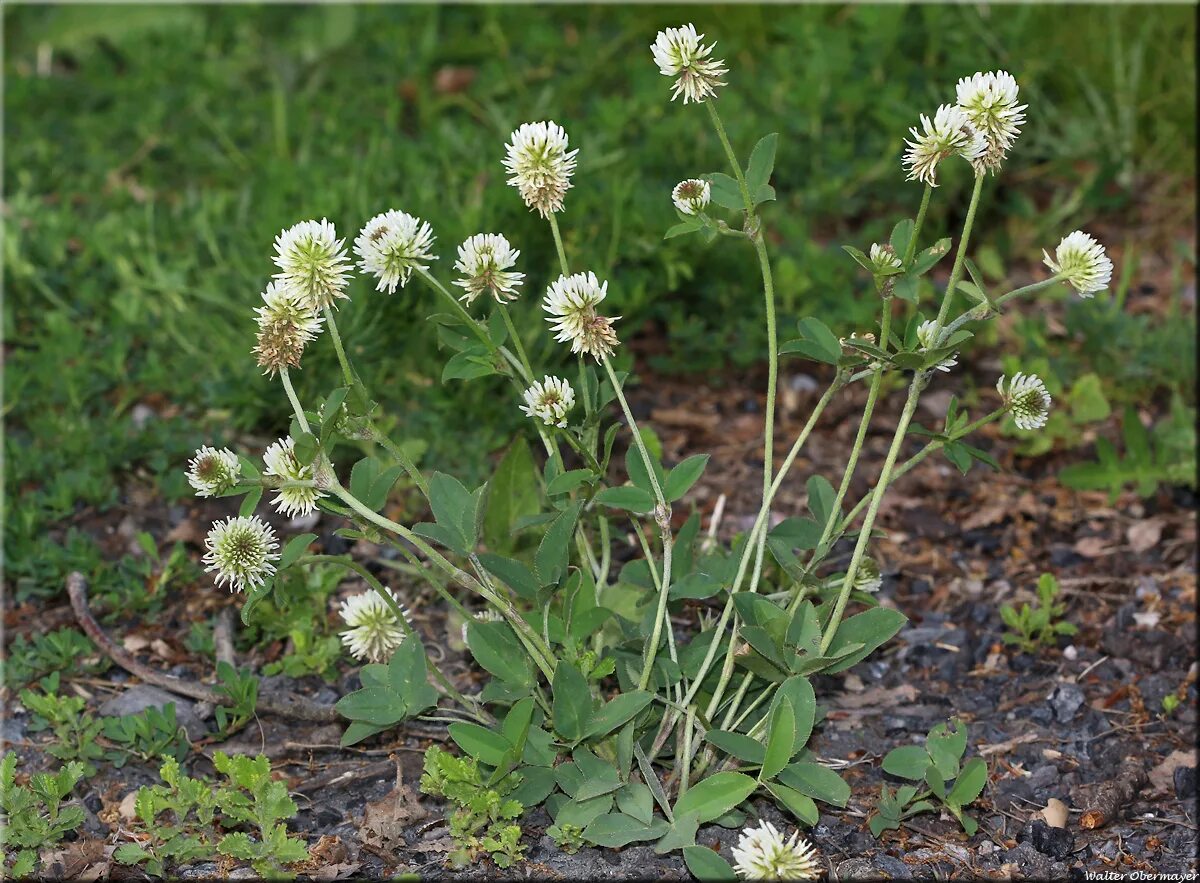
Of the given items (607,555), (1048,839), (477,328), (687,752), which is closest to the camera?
(477,328)

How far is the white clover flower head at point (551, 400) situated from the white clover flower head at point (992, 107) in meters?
0.70

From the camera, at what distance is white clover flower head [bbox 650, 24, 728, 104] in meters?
2.04

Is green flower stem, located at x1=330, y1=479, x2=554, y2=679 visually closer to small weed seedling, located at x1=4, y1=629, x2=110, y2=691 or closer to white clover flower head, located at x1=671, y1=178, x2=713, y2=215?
white clover flower head, located at x1=671, y1=178, x2=713, y2=215

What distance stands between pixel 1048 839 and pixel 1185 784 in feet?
1.22

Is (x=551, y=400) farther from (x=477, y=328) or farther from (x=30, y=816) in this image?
(x=30, y=816)

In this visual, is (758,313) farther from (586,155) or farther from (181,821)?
(181,821)

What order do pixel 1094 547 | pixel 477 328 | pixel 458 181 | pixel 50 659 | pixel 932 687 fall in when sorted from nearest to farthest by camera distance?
pixel 477 328, pixel 50 659, pixel 932 687, pixel 1094 547, pixel 458 181

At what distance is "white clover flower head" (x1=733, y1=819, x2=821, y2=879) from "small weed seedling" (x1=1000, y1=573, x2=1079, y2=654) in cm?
115

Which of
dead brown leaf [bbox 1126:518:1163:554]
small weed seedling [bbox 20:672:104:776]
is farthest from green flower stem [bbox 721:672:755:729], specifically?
dead brown leaf [bbox 1126:518:1163:554]

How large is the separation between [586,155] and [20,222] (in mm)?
1813

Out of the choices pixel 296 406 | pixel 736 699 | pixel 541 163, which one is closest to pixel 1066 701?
pixel 736 699

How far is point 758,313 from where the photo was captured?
156 inches

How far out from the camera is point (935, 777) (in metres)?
2.33

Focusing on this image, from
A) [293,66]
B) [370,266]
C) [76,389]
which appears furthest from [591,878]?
[293,66]
